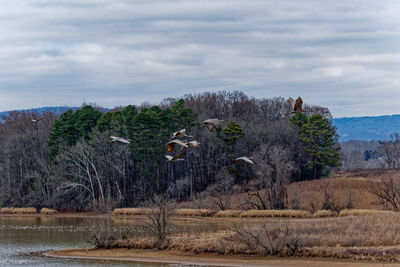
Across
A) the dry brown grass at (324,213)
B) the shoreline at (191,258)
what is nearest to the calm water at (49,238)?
the shoreline at (191,258)

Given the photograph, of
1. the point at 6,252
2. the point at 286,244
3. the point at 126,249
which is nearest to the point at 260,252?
the point at 286,244

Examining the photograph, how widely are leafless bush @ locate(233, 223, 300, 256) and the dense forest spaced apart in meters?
36.2

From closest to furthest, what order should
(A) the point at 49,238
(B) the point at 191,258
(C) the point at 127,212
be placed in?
(B) the point at 191,258, (A) the point at 49,238, (C) the point at 127,212

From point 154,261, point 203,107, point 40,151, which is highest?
point 203,107

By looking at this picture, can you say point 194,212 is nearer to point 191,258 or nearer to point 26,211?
point 26,211

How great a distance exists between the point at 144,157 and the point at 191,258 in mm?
45221

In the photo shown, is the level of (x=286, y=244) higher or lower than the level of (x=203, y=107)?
lower

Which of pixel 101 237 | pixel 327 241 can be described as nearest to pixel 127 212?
pixel 101 237

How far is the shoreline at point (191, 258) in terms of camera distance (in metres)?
33.0

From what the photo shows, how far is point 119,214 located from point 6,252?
3373cm

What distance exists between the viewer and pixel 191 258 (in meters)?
36.6

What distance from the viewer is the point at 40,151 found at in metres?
91.8

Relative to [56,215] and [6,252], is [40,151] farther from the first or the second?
[6,252]

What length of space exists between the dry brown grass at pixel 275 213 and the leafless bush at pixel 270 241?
92.6 feet
